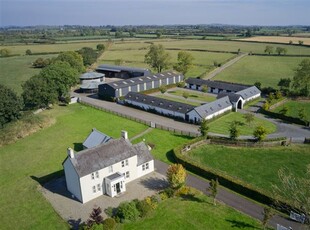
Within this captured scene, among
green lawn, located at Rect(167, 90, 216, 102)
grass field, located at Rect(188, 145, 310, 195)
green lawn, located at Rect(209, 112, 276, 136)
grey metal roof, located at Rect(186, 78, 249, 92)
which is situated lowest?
grass field, located at Rect(188, 145, 310, 195)

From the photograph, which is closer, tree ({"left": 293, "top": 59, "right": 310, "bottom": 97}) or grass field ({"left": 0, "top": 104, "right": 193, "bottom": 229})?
grass field ({"left": 0, "top": 104, "right": 193, "bottom": 229})

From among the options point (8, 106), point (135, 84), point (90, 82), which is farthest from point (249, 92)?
point (8, 106)

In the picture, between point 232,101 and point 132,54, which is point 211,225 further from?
point 132,54

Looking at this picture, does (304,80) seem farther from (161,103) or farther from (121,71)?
(121,71)

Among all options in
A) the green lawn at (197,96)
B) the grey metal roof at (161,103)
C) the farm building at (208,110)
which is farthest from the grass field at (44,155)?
the green lawn at (197,96)

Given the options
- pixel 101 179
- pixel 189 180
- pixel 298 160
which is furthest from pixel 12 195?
pixel 298 160

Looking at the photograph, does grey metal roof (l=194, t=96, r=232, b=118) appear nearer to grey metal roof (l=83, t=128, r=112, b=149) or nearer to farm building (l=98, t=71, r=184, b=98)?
grey metal roof (l=83, t=128, r=112, b=149)

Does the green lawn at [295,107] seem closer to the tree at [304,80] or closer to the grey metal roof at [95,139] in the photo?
the tree at [304,80]

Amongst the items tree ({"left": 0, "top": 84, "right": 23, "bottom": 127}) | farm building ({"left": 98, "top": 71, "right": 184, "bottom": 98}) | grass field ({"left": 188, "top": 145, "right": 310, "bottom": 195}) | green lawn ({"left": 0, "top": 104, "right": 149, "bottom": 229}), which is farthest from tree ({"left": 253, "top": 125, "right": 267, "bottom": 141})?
tree ({"left": 0, "top": 84, "right": 23, "bottom": 127})
